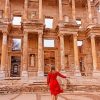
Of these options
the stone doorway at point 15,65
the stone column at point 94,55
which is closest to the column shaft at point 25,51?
the stone doorway at point 15,65

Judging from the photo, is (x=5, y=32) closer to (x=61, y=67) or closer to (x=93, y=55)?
(x=61, y=67)

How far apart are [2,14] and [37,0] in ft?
19.5

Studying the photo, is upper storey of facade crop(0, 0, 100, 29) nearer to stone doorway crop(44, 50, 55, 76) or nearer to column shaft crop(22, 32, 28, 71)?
column shaft crop(22, 32, 28, 71)

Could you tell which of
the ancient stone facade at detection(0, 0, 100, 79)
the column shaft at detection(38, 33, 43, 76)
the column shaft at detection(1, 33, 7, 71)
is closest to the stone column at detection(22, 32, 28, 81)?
the ancient stone facade at detection(0, 0, 100, 79)

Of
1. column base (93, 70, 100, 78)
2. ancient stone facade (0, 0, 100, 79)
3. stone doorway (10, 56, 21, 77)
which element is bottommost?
column base (93, 70, 100, 78)

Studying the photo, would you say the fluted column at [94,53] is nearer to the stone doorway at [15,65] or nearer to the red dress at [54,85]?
the stone doorway at [15,65]

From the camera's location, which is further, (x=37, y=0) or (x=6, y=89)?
(x=37, y=0)

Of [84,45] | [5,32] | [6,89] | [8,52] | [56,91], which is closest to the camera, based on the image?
[56,91]

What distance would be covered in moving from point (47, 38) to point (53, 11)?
4.91 m

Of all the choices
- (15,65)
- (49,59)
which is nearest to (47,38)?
(49,59)

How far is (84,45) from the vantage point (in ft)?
98.0

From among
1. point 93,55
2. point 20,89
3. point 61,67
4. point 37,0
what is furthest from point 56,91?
point 37,0

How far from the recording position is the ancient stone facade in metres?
26.3

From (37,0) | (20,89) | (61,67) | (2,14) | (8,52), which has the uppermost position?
(37,0)
